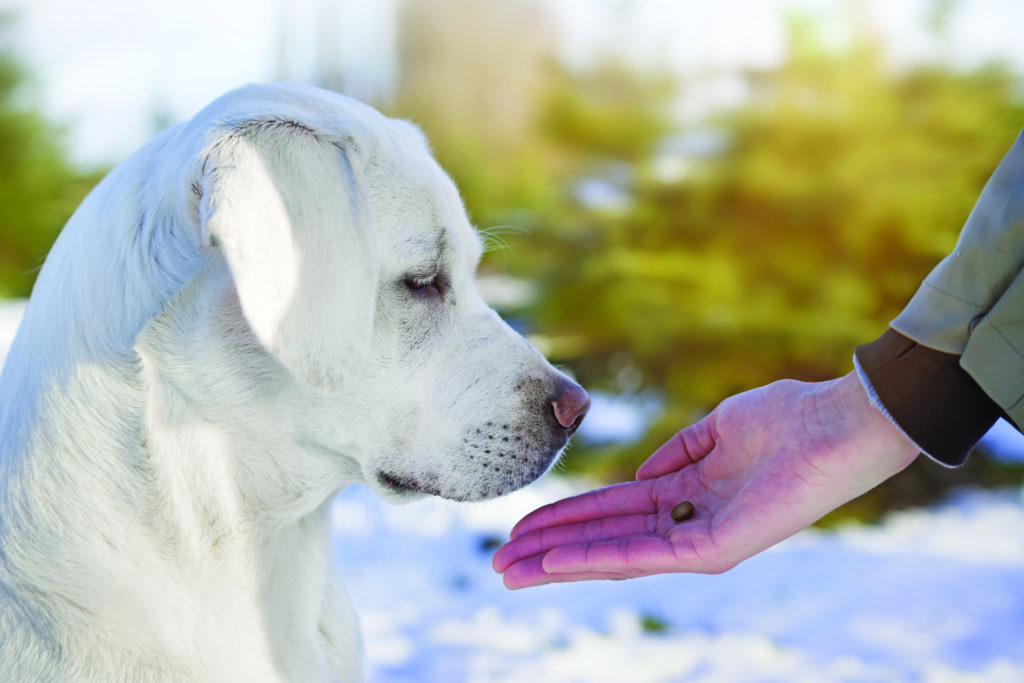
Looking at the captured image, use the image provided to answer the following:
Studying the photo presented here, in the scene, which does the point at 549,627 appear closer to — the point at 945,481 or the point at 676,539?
the point at 676,539

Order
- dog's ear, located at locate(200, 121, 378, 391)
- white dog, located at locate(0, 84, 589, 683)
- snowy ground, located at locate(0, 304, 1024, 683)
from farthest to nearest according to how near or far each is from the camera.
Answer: snowy ground, located at locate(0, 304, 1024, 683) < white dog, located at locate(0, 84, 589, 683) < dog's ear, located at locate(200, 121, 378, 391)

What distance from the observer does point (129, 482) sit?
1734 mm

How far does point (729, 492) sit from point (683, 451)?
0.24m

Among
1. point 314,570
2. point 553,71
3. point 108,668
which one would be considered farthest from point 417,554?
point 553,71

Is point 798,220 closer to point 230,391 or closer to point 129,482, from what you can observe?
point 230,391

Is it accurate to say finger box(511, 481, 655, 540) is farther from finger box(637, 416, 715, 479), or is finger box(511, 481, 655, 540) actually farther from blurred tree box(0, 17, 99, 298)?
blurred tree box(0, 17, 99, 298)

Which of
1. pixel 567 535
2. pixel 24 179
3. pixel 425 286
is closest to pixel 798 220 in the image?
pixel 567 535

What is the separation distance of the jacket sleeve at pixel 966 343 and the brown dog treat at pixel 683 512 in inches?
22.3

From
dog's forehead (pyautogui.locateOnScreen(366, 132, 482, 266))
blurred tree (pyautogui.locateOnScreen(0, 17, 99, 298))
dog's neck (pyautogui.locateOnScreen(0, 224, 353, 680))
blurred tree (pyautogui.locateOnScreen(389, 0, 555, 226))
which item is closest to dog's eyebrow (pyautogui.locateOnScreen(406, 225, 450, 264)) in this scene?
dog's forehead (pyautogui.locateOnScreen(366, 132, 482, 266))

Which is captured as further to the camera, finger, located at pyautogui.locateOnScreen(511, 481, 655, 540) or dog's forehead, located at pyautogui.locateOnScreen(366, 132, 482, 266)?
finger, located at pyautogui.locateOnScreen(511, 481, 655, 540)

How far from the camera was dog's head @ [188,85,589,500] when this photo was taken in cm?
160

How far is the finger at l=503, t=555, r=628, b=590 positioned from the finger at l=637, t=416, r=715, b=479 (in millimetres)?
390

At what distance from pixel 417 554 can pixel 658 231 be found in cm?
300

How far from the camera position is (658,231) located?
20.6ft
